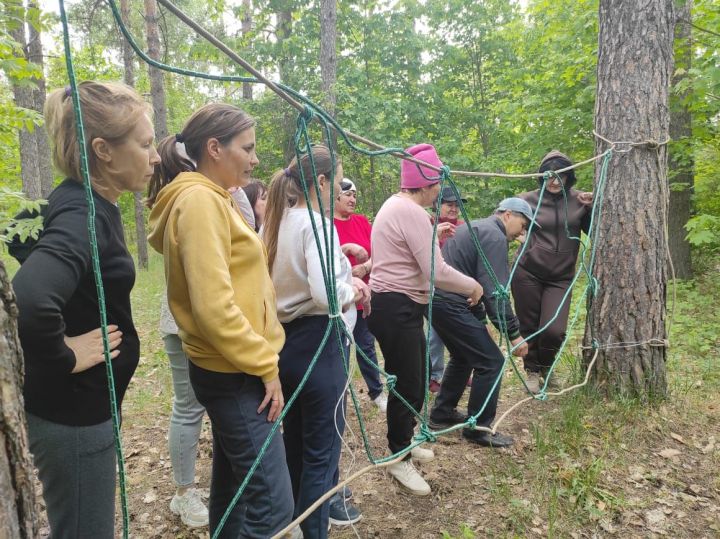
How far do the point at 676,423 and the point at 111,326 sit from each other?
321cm

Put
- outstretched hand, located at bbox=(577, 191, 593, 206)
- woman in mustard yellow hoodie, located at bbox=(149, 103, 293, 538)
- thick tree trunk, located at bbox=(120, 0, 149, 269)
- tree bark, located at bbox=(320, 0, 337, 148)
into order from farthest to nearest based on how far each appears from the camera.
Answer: thick tree trunk, located at bbox=(120, 0, 149, 269) → tree bark, located at bbox=(320, 0, 337, 148) → outstretched hand, located at bbox=(577, 191, 593, 206) → woman in mustard yellow hoodie, located at bbox=(149, 103, 293, 538)

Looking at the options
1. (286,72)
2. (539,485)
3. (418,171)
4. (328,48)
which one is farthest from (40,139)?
(539,485)

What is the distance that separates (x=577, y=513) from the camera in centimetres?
233

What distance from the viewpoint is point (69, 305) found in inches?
48.9

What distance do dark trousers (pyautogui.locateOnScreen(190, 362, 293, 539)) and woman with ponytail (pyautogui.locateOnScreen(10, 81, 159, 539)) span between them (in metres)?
0.28

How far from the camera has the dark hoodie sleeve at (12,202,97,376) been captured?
1.08m

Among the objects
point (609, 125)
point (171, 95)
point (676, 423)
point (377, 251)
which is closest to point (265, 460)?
point (377, 251)

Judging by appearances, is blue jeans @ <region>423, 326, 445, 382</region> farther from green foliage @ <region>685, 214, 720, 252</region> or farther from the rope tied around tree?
green foliage @ <region>685, 214, 720, 252</region>

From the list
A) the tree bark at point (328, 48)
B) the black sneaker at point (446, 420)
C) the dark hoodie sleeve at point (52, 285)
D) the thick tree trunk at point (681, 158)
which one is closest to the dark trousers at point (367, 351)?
the black sneaker at point (446, 420)

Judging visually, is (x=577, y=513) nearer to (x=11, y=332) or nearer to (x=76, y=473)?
(x=76, y=473)

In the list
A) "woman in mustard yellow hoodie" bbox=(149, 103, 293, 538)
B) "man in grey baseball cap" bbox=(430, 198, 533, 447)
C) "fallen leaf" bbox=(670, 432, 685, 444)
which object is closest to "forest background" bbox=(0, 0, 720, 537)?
"fallen leaf" bbox=(670, 432, 685, 444)

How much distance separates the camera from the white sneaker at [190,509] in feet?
7.65

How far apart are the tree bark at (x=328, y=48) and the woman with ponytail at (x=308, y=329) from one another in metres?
6.71

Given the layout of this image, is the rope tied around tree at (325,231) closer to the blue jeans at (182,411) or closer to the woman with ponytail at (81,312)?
the woman with ponytail at (81,312)
